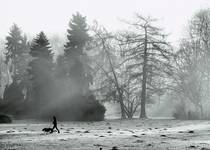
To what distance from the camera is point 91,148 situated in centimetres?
1931

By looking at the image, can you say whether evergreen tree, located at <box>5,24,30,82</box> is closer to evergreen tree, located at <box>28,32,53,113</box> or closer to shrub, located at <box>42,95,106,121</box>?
evergreen tree, located at <box>28,32,53,113</box>

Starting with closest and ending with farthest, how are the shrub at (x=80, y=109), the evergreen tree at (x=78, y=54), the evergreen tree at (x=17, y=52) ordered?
the shrub at (x=80, y=109), the evergreen tree at (x=78, y=54), the evergreen tree at (x=17, y=52)

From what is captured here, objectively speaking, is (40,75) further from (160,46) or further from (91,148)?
(91,148)

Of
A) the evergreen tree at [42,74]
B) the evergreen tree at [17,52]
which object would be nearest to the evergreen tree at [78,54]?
the evergreen tree at [42,74]

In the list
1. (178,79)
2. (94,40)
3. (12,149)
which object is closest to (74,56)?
(94,40)

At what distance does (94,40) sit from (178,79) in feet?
41.6

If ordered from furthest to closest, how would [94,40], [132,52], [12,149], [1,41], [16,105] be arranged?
[1,41], [16,105], [94,40], [132,52], [12,149]

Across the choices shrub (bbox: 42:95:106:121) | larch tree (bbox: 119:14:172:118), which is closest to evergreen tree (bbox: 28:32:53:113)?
shrub (bbox: 42:95:106:121)

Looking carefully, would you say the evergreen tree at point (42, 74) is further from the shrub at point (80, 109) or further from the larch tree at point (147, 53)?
the larch tree at point (147, 53)

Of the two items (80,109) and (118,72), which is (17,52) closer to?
(118,72)

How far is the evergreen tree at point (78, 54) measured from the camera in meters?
58.9

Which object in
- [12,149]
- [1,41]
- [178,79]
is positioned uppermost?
[1,41]

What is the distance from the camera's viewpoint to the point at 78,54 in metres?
61.9

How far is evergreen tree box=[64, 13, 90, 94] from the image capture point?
58.9 meters
